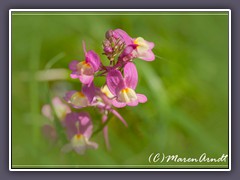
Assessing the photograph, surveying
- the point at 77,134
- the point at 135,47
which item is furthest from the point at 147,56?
the point at 77,134

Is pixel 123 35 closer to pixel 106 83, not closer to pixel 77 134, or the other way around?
pixel 106 83

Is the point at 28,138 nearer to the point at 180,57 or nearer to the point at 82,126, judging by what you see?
the point at 82,126

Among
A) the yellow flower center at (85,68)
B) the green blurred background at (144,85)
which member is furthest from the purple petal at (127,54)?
the green blurred background at (144,85)

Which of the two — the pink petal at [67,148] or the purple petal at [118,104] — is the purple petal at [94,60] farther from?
the pink petal at [67,148]

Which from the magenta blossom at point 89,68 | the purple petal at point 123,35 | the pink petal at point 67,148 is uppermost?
the purple petal at point 123,35

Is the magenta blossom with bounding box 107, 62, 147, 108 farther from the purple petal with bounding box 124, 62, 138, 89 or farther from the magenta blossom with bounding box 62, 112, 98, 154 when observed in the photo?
the magenta blossom with bounding box 62, 112, 98, 154

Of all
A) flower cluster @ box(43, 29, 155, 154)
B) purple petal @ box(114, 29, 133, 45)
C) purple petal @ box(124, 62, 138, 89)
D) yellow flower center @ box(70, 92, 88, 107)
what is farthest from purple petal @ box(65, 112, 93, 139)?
purple petal @ box(114, 29, 133, 45)
